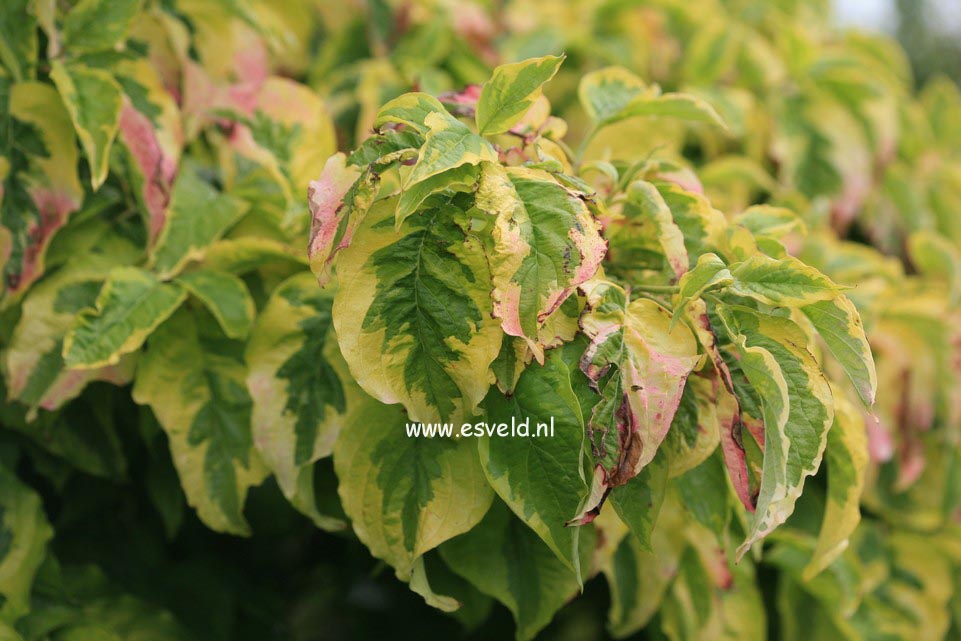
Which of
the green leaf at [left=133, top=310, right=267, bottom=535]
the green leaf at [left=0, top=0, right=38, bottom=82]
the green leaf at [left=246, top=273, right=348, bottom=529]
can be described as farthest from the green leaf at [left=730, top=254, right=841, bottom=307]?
the green leaf at [left=0, top=0, right=38, bottom=82]

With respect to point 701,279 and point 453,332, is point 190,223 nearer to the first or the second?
point 453,332

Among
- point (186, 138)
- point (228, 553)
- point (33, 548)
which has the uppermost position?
point (186, 138)

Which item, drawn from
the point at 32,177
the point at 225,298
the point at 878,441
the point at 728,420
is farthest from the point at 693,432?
the point at 32,177

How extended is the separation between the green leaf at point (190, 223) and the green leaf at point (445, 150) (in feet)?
1.03

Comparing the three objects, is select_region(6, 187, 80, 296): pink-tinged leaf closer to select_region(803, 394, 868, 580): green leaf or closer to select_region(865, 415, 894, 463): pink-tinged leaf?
select_region(803, 394, 868, 580): green leaf

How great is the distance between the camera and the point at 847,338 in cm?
61

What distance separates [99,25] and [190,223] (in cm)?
20

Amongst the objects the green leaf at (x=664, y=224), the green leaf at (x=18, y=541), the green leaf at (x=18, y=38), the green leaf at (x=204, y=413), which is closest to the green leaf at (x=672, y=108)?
the green leaf at (x=664, y=224)

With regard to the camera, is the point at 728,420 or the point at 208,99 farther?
the point at 208,99

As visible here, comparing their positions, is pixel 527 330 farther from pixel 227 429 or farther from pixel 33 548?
pixel 33 548

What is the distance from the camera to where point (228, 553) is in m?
1.11

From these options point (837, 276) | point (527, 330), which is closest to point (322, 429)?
point (527, 330)

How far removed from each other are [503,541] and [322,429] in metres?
0.19

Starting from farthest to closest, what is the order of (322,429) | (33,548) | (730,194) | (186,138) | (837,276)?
1. (730,194)
2. (837,276)
3. (186,138)
4. (33,548)
5. (322,429)
